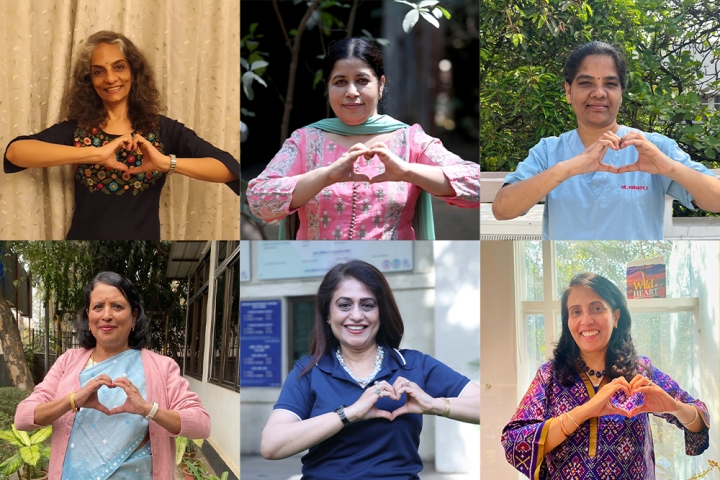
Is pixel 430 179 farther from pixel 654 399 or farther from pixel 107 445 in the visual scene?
pixel 107 445

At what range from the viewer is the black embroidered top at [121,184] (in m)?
2.55

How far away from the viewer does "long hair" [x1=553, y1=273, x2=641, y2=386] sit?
2.54 metres

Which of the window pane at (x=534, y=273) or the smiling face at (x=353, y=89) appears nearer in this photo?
the smiling face at (x=353, y=89)

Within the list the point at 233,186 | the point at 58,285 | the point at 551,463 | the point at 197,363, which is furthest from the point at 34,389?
the point at 551,463

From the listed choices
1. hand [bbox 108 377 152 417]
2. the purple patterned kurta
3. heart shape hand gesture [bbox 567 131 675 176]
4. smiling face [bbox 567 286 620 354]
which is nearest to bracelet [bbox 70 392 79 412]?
hand [bbox 108 377 152 417]

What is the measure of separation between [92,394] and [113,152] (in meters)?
0.74

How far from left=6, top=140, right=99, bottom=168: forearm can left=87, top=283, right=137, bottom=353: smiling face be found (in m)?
0.40

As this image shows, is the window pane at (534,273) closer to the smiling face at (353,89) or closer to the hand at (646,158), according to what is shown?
the hand at (646,158)

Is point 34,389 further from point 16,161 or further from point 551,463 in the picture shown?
point 551,463

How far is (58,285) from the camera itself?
2.62 metres

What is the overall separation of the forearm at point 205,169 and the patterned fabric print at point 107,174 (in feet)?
0.29

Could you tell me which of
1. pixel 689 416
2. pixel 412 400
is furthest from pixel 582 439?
pixel 412 400

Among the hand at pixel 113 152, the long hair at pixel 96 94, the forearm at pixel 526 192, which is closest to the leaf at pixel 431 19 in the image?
the forearm at pixel 526 192

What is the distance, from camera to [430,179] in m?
2.46
